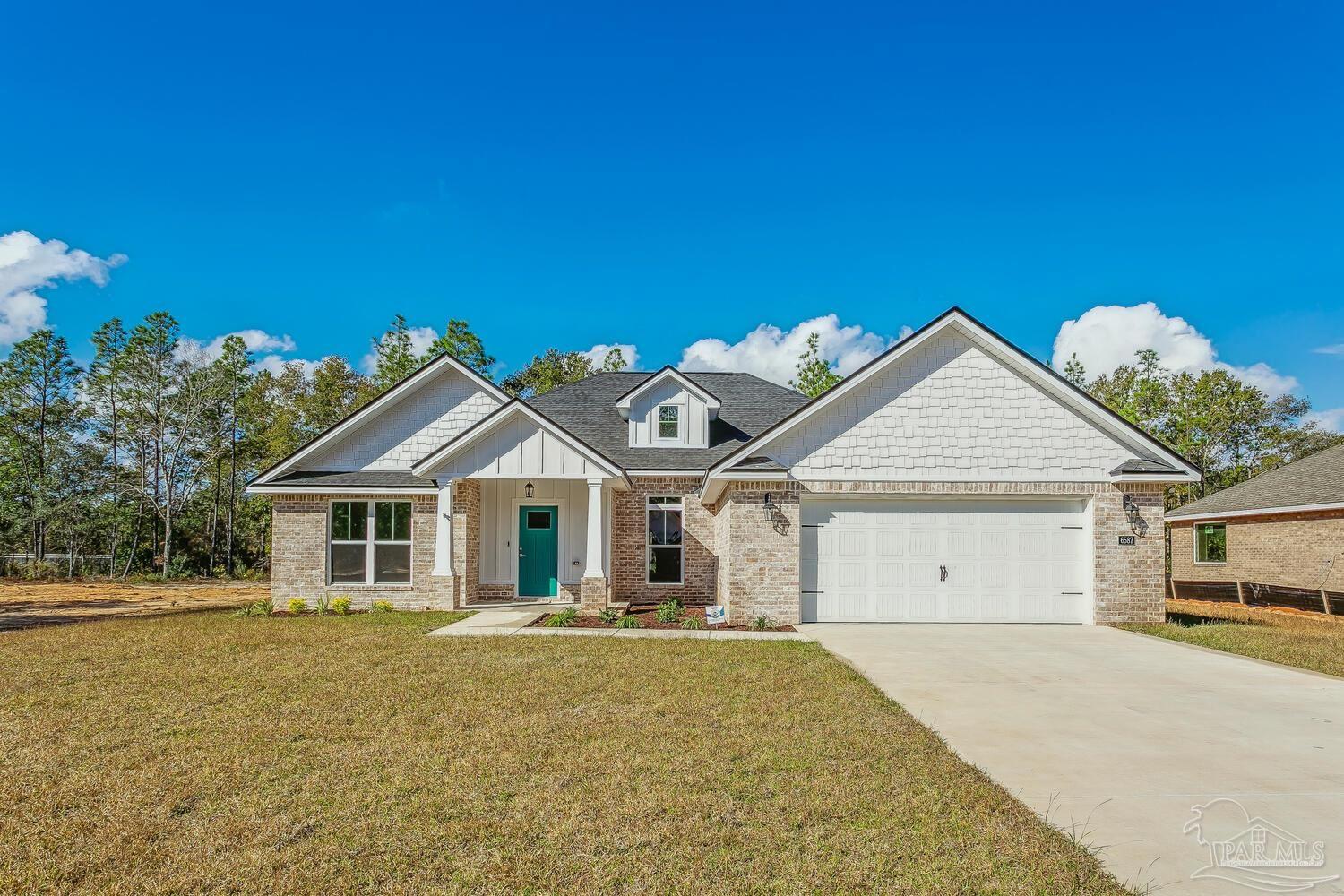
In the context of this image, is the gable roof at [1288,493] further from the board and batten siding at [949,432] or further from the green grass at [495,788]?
the green grass at [495,788]

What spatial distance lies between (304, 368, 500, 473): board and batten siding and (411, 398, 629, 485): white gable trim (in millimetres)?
2103

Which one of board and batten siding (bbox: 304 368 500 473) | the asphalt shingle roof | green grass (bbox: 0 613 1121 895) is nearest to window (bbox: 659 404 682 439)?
the asphalt shingle roof

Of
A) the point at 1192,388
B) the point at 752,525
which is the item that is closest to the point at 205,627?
the point at 752,525

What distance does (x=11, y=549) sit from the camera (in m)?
30.6

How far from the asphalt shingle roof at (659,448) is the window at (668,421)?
452 mm

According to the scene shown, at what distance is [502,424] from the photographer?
1534cm

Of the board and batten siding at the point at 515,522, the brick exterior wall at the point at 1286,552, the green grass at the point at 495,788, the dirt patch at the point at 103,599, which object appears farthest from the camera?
the brick exterior wall at the point at 1286,552

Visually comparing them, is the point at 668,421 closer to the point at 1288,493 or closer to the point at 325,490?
Answer: the point at 325,490

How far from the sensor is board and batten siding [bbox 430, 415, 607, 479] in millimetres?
15273

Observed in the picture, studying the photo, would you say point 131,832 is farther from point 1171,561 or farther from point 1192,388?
point 1192,388

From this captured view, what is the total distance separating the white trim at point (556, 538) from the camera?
17.6 meters

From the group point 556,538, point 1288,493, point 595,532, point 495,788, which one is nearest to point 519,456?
point 595,532

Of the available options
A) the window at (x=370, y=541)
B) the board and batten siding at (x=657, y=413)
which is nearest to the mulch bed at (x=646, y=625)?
the window at (x=370, y=541)

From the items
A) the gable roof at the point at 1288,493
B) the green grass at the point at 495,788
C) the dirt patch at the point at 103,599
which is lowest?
the dirt patch at the point at 103,599
